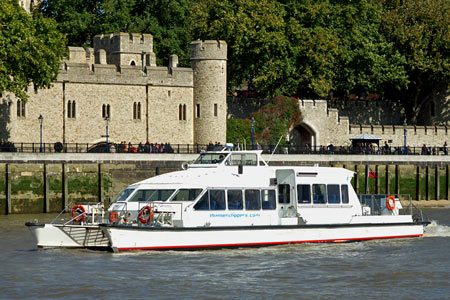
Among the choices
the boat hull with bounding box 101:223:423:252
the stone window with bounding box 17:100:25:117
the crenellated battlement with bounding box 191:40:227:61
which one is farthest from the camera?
the crenellated battlement with bounding box 191:40:227:61

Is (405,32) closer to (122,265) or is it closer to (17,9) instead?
(17,9)

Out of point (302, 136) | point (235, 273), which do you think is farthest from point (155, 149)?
point (235, 273)

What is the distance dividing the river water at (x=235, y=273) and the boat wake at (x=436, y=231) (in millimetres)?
3696

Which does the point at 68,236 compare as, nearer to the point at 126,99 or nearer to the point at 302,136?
the point at 126,99

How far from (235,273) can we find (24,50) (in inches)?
1113

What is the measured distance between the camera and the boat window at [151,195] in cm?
4072

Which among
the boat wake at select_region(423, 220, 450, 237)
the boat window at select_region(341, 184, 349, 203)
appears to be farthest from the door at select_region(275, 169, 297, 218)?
the boat wake at select_region(423, 220, 450, 237)

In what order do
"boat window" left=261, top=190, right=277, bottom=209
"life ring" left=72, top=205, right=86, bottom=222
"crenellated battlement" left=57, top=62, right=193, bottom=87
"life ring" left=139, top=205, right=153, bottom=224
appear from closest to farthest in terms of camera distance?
"life ring" left=139, top=205, right=153, bottom=224 → "life ring" left=72, top=205, right=86, bottom=222 → "boat window" left=261, top=190, right=277, bottom=209 → "crenellated battlement" left=57, top=62, right=193, bottom=87

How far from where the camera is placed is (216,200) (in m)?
40.8

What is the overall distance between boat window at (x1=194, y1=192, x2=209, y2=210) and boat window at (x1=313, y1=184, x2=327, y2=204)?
16.0 ft

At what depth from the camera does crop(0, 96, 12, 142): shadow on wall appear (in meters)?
67.1

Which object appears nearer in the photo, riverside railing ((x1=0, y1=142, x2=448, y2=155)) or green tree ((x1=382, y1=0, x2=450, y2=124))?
riverside railing ((x1=0, y1=142, x2=448, y2=155))

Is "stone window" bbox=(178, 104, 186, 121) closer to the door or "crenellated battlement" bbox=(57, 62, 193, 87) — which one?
"crenellated battlement" bbox=(57, 62, 193, 87)

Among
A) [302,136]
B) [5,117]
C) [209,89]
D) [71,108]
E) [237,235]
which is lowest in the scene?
[237,235]
